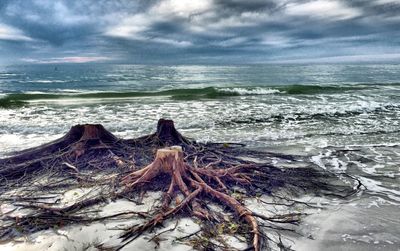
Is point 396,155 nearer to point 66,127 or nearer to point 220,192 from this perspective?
point 220,192

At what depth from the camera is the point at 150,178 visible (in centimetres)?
650

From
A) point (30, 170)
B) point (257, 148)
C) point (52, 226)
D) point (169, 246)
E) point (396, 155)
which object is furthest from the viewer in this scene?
point (257, 148)

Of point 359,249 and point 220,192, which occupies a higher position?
point 220,192

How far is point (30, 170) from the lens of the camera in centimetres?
748

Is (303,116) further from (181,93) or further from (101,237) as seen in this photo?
(181,93)

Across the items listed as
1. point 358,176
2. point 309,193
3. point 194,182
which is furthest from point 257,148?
point 194,182

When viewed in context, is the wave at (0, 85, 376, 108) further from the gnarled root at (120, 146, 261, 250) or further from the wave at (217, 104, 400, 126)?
the gnarled root at (120, 146, 261, 250)

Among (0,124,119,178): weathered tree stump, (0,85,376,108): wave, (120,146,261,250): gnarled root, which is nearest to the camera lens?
(120,146,261,250): gnarled root

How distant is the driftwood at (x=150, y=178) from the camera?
5.34 m

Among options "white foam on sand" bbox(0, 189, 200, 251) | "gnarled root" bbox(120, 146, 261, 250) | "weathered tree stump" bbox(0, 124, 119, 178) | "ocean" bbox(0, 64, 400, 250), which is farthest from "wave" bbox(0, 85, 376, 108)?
"white foam on sand" bbox(0, 189, 200, 251)

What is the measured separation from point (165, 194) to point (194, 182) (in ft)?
1.96

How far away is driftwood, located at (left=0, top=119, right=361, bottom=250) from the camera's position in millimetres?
5344

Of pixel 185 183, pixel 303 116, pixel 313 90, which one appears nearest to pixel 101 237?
pixel 185 183

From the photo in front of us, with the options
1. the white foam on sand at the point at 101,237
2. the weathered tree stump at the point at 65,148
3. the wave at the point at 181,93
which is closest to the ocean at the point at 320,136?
the white foam on sand at the point at 101,237
